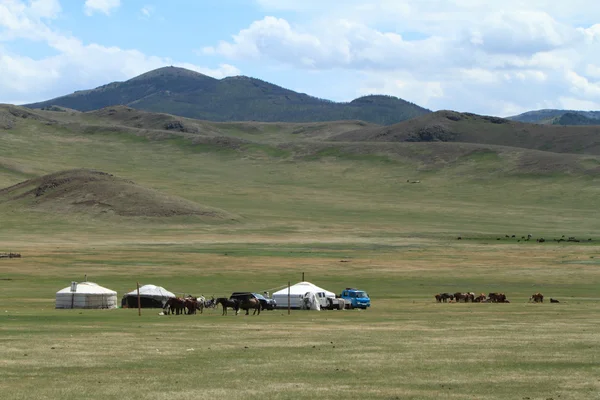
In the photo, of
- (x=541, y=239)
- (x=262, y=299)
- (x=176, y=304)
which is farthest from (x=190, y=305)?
(x=541, y=239)

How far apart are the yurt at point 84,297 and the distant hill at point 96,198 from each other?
114 m

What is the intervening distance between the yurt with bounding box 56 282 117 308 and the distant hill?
4469 inches

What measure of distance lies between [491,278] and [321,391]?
2598 inches

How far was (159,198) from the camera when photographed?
595 ft

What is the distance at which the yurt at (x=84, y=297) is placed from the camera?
5819 cm

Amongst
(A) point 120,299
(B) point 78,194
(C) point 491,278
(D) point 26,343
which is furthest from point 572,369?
(B) point 78,194

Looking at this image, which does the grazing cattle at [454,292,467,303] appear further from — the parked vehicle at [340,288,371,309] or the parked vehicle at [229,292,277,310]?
the parked vehicle at [229,292,277,310]

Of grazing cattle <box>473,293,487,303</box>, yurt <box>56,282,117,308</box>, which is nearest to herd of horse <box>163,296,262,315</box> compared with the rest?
yurt <box>56,282,117,308</box>

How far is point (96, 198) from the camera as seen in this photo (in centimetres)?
18138

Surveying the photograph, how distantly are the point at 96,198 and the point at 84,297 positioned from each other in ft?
410

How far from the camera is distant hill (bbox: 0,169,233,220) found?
6914 inches

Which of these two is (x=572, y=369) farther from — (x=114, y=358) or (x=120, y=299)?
(x=120, y=299)

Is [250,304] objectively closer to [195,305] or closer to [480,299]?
[195,305]

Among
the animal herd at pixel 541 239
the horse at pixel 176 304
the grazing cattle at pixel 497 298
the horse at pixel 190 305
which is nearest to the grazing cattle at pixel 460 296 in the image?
the grazing cattle at pixel 497 298
